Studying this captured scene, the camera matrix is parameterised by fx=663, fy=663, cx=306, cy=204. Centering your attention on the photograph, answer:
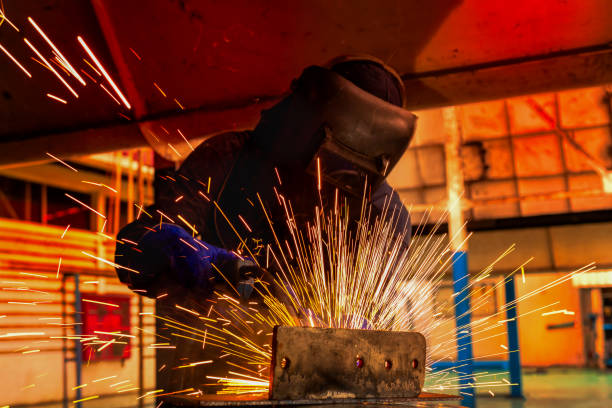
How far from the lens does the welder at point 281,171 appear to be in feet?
6.23

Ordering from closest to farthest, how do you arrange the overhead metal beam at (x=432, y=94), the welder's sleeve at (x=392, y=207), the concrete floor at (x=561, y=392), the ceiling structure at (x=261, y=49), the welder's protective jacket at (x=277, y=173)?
the welder's protective jacket at (x=277, y=173) < the welder's sleeve at (x=392, y=207) < the ceiling structure at (x=261, y=49) < the overhead metal beam at (x=432, y=94) < the concrete floor at (x=561, y=392)

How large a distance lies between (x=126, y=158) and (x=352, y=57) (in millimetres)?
7695

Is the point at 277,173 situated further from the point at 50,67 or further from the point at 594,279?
the point at 594,279

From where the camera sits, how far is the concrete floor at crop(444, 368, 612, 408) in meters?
6.44

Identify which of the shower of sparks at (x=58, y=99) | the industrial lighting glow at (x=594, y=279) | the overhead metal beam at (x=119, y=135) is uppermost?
the shower of sparks at (x=58, y=99)

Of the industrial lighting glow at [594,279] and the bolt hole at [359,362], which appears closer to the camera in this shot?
the bolt hole at [359,362]

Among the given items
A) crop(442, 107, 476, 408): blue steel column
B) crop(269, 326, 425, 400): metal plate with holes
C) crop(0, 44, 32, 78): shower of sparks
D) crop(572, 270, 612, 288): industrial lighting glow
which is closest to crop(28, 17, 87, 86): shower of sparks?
crop(0, 44, 32, 78): shower of sparks

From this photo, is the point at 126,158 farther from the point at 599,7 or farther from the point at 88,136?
the point at 599,7

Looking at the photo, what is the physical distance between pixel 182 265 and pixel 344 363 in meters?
0.56

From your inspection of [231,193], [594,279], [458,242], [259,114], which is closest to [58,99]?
[259,114]

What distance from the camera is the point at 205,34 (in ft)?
8.92

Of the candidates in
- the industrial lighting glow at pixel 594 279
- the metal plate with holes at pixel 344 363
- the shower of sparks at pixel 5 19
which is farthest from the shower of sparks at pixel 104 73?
the industrial lighting glow at pixel 594 279

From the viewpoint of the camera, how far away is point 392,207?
255 centimetres

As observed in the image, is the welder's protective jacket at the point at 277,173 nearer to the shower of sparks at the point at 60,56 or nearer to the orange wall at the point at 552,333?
the shower of sparks at the point at 60,56
